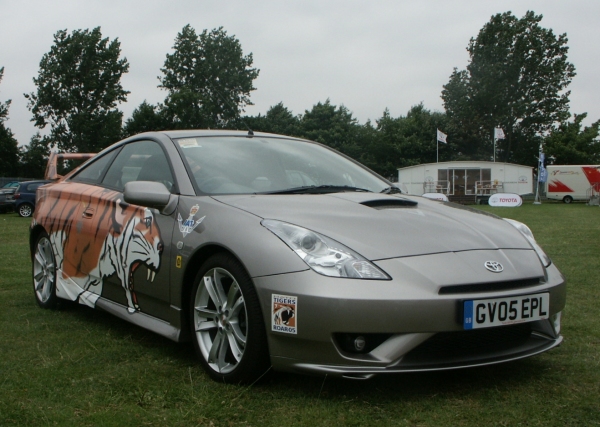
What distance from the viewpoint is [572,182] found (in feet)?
151

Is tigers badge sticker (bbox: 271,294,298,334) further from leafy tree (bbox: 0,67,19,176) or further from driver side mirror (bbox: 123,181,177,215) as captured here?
leafy tree (bbox: 0,67,19,176)

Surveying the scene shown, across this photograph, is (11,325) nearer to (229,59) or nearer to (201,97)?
(201,97)

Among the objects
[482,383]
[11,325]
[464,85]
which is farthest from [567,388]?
[464,85]

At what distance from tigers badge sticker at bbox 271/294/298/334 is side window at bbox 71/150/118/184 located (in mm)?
2391

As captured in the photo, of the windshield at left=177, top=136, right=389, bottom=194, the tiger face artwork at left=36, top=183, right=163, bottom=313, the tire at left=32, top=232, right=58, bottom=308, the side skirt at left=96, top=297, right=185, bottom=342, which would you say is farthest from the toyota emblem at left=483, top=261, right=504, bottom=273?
the tire at left=32, top=232, right=58, bottom=308

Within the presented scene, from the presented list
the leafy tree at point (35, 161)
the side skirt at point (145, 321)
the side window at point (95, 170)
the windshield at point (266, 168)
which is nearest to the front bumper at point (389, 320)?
the side skirt at point (145, 321)

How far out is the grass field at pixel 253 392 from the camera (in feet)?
8.88

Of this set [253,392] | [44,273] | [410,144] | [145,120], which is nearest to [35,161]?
[145,120]

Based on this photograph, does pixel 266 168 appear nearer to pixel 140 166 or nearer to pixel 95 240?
pixel 140 166

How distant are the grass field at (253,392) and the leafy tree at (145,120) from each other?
185 feet

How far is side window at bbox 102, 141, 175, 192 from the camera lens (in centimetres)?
402

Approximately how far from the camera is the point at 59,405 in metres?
2.89

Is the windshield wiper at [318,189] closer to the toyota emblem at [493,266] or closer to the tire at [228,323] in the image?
the tire at [228,323]

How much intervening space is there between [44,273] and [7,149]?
56636 millimetres
